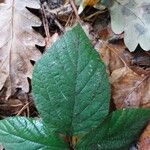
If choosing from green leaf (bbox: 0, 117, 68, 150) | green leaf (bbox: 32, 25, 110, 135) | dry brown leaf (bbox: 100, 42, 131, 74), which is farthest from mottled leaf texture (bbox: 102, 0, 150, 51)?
green leaf (bbox: 0, 117, 68, 150)

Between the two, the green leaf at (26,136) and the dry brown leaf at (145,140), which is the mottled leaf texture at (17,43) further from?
the dry brown leaf at (145,140)

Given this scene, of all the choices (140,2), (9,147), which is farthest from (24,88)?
(140,2)

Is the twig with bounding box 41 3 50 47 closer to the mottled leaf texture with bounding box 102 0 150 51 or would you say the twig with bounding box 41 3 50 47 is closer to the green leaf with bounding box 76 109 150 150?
the mottled leaf texture with bounding box 102 0 150 51

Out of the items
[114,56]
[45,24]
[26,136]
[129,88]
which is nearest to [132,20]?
[114,56]

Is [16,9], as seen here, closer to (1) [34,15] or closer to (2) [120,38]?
(1) [34,15]

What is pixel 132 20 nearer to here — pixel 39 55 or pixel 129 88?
pixel 129 88
